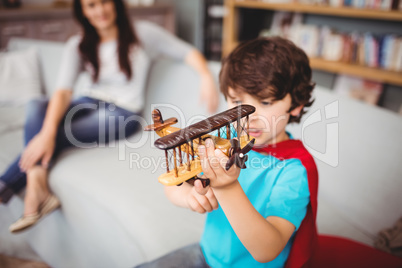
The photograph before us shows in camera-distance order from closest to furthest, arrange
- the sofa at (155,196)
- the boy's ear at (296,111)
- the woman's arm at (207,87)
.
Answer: the boy's ear at (296,111) < the sofa at (155,196) < the woman's arm at (207,87)

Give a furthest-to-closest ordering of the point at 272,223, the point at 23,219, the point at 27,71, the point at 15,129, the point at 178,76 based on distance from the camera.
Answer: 1. the point at 27,71
2. the point at 15,129
3. the point at 178,76
4. the point at 23,219
5. the point at 272,223

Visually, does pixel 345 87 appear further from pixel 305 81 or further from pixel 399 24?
pixel 305 81

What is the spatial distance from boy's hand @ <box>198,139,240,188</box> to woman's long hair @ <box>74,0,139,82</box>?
131 centimetres

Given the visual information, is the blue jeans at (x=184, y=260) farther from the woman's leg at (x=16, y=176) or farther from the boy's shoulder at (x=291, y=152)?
the woman's leg at (x=16, y=176)

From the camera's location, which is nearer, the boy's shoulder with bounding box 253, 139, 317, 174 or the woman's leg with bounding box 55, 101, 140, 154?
the boy's shoulder with bounding box 253, 139, 317, 174

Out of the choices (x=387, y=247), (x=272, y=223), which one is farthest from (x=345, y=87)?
(x=272, y=223)

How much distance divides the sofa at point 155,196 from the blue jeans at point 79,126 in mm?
60

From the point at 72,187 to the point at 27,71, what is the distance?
1.29 metres

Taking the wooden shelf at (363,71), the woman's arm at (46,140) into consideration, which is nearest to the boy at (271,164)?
the woman's arm at (46,140)

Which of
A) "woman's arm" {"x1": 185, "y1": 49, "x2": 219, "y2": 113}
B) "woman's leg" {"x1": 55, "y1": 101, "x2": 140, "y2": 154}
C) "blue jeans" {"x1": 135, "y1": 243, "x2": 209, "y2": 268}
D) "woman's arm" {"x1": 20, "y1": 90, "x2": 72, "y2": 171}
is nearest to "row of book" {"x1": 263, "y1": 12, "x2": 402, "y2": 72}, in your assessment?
"woman's arm" {"x1": 185, "y1": 49, "x2": 219, "y2": 113}

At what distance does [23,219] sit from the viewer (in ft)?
3.98

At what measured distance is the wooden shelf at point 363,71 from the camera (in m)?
2.05

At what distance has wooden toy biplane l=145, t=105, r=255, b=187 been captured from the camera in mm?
374

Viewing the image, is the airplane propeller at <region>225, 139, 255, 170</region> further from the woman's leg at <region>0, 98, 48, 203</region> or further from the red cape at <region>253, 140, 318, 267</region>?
the woman's leg at <region>0, 98, 48, 203</region>
